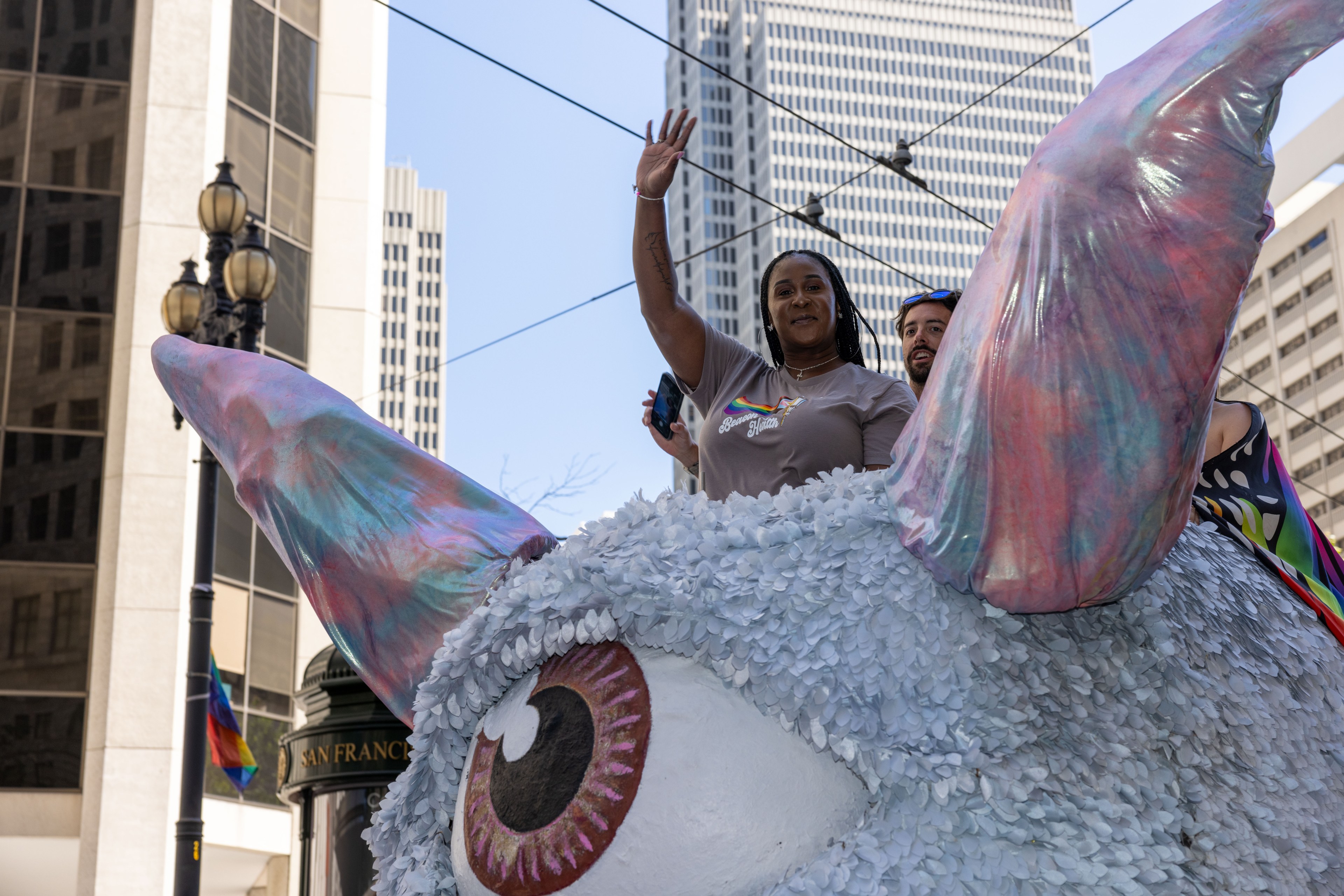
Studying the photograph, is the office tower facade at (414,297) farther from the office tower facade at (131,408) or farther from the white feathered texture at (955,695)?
the white feathered texture at (955,695)

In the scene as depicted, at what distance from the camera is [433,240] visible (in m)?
118

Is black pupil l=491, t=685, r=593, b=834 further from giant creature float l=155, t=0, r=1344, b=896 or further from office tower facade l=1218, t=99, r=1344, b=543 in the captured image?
office tower facade l=1218, t=99, r=1344, b=543

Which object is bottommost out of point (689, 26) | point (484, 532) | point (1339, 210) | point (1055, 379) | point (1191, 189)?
point (484, 532)

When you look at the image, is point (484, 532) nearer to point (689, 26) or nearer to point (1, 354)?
point (1, 354)

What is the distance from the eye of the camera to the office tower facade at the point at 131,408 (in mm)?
13812

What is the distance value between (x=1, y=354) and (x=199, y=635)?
955 cm

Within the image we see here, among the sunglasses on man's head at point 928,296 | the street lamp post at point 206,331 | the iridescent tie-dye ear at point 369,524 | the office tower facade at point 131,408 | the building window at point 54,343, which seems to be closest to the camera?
the iridescent tie-dye ear at point 369,524

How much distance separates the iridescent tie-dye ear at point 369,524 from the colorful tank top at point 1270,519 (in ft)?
3.46

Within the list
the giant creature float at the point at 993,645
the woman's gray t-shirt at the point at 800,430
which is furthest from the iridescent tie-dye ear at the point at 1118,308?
the woman's gray t-shirt at the point at 800,430

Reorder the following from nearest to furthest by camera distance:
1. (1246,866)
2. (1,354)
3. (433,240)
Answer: (1246,866) < (1,354) < (433,240)

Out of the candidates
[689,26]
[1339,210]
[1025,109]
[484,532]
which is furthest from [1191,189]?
[689,26]

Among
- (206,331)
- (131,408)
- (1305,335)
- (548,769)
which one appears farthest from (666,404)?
(1305,335)

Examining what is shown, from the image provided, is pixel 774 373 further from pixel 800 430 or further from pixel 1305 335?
pixel 1305 335

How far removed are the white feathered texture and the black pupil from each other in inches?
3.7
